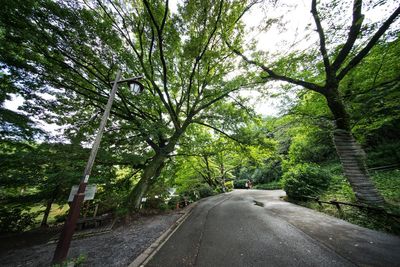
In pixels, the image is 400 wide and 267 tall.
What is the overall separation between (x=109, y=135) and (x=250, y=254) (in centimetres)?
889

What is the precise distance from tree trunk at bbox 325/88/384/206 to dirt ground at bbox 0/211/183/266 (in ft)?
25.6

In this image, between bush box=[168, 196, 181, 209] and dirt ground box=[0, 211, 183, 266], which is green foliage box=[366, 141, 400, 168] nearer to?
bush box=[168, 196, 181, 209]

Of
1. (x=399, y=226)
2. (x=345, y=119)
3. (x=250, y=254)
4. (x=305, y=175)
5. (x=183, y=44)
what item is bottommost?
(x=250, y=254)

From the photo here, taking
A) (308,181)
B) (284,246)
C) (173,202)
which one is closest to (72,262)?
(284,246)

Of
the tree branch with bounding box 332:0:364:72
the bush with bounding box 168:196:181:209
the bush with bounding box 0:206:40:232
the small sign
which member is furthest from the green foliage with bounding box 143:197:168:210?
the tree branch with bounding box 332:0:364:72

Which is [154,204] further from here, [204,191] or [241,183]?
[241,183]

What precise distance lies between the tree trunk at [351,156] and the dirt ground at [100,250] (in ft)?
25.6

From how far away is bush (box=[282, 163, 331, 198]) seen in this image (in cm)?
808

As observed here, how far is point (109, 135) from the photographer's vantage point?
8406 millimetres

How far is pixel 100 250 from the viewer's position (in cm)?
400

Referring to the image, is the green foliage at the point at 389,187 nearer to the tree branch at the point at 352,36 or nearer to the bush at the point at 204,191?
the tree branch at the point at 352,36

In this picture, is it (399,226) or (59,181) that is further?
(59,181)

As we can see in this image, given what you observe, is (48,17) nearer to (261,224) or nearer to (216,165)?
(261,224)

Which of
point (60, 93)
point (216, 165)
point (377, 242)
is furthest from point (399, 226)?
point (216, 165)
